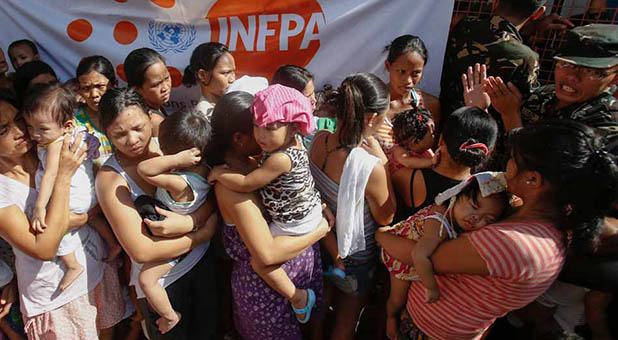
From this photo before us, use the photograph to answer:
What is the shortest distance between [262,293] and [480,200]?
109cm

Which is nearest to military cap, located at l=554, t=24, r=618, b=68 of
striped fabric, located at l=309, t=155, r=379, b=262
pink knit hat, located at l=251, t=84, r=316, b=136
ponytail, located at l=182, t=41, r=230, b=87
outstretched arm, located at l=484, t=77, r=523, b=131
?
outstretched arm, located at l=484, t=77, r=523, b=131

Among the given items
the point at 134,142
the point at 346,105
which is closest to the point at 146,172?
the point at 134,142

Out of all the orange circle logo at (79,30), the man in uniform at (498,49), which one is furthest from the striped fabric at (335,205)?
the orange circle logo at (79,30)

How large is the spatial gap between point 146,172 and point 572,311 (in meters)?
2.18

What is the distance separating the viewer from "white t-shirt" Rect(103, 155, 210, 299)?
5.70 feet

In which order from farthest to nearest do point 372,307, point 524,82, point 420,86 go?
point 420,86
point 372,307
point 524,82

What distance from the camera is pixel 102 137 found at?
259 centimetres

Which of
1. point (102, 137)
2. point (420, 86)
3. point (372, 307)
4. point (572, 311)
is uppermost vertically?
point (420, 86)

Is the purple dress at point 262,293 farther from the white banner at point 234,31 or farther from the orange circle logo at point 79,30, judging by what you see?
the orange circle logo at point 79,30

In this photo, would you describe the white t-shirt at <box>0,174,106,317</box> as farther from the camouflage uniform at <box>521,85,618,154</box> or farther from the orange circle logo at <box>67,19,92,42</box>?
the camouflage uniform at <box>521,85,618,154</box>

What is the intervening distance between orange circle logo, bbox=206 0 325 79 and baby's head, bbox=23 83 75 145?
1.68 meters

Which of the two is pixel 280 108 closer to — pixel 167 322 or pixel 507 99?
pixel 167 322

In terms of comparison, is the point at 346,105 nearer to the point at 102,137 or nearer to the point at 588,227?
the point at 588,227

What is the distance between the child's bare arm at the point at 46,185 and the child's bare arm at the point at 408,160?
5.64 ft
